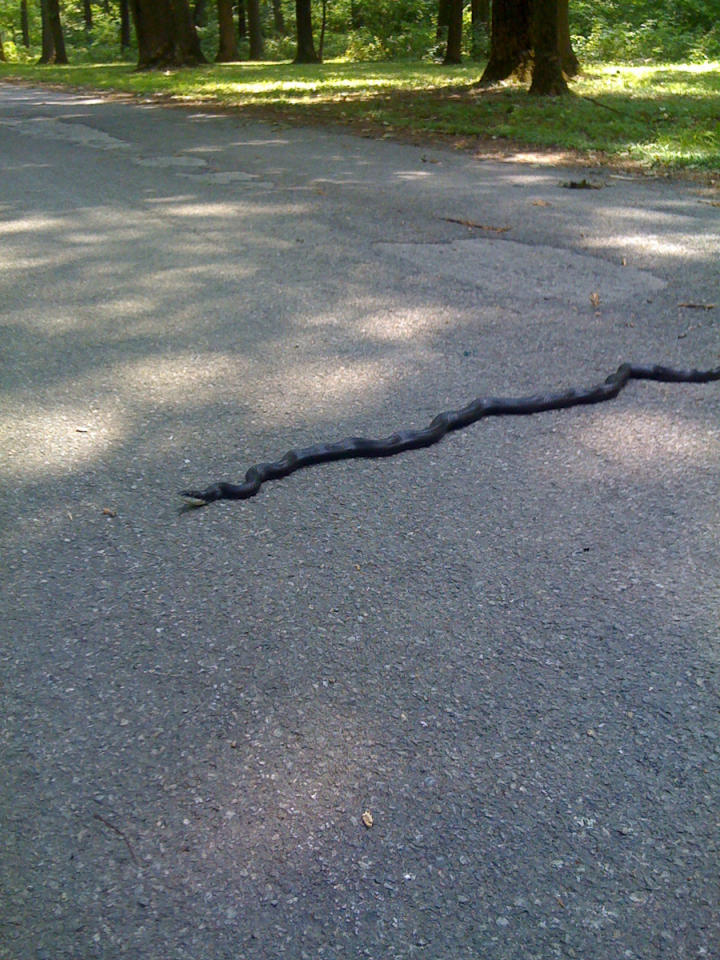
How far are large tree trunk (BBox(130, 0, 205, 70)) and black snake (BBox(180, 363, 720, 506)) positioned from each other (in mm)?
26278

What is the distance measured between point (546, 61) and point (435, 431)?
12199 millimetres

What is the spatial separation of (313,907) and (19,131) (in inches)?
597

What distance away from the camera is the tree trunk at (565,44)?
1638cm

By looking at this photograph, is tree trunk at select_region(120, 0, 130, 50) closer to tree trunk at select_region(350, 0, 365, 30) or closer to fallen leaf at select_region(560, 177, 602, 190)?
tree trunk at select_region(350, 0, 365, 30)

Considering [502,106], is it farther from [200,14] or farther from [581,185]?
[200,14]

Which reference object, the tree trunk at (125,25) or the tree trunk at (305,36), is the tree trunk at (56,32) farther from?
the tree trunk at (305,36)

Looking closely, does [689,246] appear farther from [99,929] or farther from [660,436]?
[99,929]

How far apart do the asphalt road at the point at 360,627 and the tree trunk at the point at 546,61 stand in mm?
9107

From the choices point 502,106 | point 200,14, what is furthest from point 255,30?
point 502,106

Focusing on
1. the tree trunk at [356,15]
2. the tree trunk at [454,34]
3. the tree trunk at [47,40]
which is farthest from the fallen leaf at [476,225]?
the tree trunk at [356,15]

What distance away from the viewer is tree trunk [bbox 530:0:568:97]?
14012 mm

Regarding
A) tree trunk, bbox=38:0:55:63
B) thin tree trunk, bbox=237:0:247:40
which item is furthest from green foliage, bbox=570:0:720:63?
tree trunk, bbox=38:0:55:63

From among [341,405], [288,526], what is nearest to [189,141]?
[341,405]

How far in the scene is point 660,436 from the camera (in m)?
4.12
